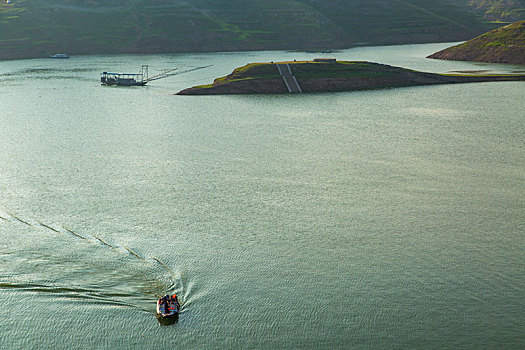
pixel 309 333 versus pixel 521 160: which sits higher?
pixel 521 160

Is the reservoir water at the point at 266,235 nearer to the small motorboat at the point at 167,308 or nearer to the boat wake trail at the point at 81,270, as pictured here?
the boat wake trail at the point at 81,270

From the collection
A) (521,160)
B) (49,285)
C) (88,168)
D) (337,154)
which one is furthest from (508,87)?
(49,285)

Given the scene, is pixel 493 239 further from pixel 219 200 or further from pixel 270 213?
pixel 219 200

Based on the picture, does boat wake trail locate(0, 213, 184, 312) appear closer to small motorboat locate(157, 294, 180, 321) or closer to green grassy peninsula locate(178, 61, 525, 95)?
small motorboat locate(157, 294, 180, 321)

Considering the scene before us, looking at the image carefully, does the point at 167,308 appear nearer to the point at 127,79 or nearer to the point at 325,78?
the point at 325,78

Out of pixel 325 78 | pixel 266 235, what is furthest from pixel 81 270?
pixel 325 78

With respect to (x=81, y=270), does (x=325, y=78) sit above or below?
above
